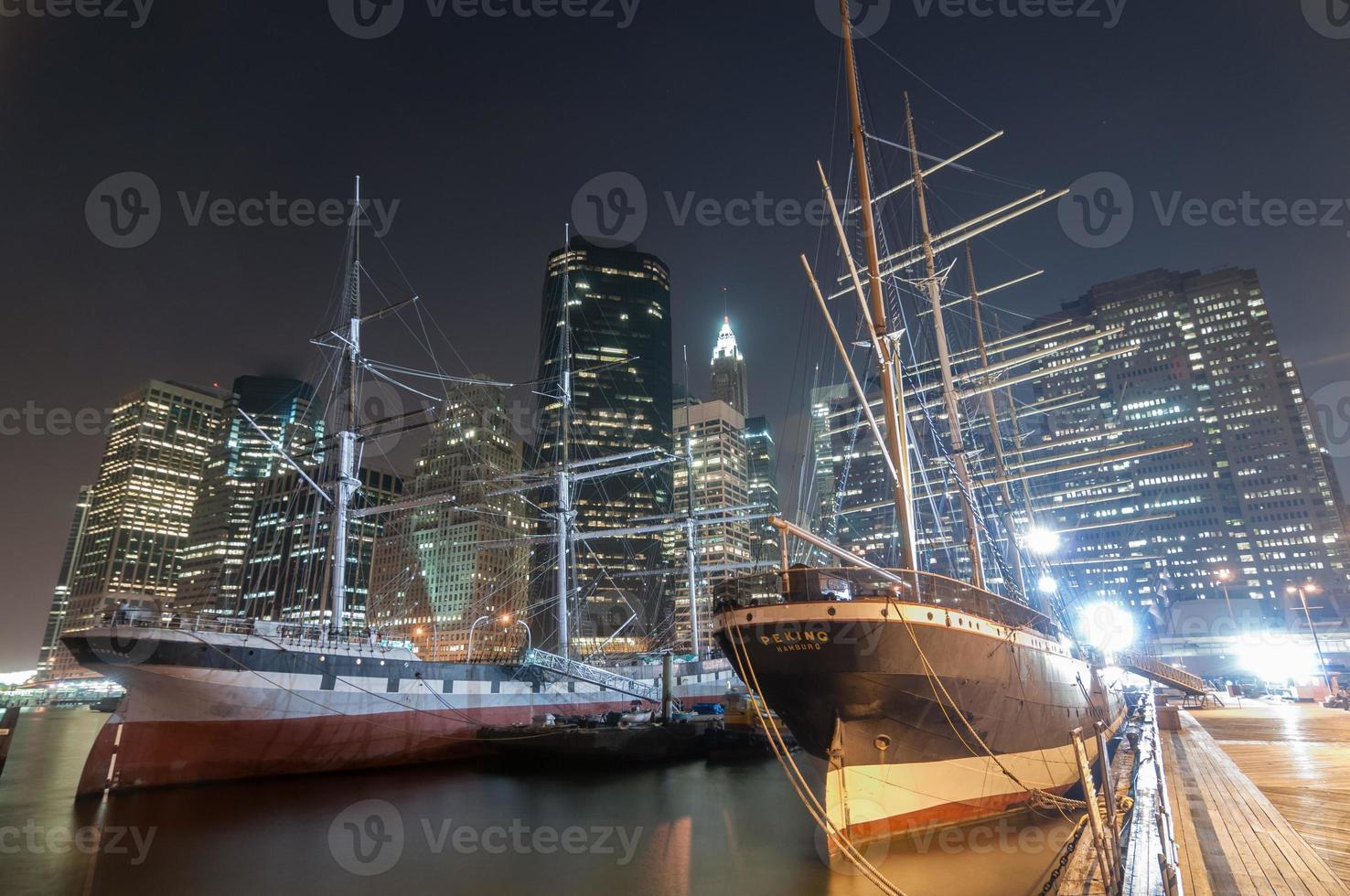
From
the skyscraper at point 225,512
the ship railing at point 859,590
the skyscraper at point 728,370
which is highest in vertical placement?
the skyscraper at point 728,370

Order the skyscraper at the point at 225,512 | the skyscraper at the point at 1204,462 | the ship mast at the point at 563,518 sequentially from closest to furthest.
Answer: the ship mast at the point at 563,518 → the skyscraper at the point at 1204,462 → the skyscraper at the point at 225,512

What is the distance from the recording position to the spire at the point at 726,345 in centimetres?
17638

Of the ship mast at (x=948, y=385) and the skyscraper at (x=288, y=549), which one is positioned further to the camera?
the skyscraper at (x=288, y=549)

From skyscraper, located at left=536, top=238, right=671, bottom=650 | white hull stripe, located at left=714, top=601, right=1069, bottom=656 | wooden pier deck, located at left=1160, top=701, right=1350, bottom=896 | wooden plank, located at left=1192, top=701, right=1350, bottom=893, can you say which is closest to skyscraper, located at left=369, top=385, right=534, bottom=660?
skyscraper, located at left=536, top=238, right=671, bottom=650

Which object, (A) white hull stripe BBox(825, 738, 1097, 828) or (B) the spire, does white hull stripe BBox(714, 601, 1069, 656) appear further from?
(B) the spire

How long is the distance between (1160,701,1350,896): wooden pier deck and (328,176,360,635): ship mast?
25123mm

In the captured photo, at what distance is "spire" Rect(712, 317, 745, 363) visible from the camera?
579ft

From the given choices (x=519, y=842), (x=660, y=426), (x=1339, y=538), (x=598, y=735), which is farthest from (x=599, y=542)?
(x=1339, y=538)

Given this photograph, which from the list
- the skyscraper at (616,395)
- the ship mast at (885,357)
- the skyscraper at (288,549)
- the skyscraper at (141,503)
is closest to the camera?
the ship mast at (885,357)

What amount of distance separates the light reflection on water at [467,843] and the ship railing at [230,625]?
3390mm

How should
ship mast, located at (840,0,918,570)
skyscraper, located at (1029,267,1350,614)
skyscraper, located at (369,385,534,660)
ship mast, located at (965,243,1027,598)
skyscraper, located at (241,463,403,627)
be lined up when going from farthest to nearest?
skyscraper, located at (1029,267,1350,614), skyscraper, located at (369,385,534,660), skyscraper, located at (241,463,403,627), ship mast, located at (965,243,1027,598), ship mast, located at (840,0,918,570)

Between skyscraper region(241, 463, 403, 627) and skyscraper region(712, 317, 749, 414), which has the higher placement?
skyscraper region(712, 317, 749, 414)

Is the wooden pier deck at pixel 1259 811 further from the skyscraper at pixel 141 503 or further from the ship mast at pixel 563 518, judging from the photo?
the skyscraper at pixel 141 503

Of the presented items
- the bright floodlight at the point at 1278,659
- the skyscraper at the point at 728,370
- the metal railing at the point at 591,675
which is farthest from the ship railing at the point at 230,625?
the skyscraper at the point at 728,370
